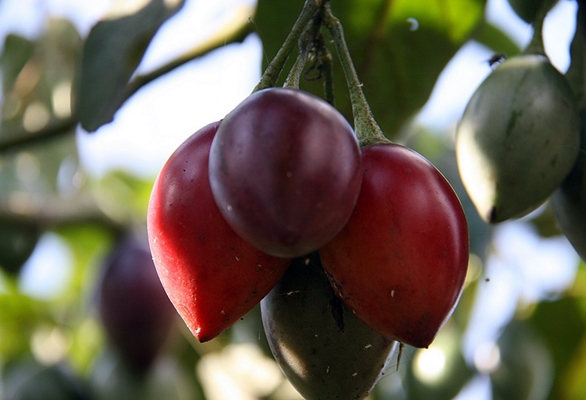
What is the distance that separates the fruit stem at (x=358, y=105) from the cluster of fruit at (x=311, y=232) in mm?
51

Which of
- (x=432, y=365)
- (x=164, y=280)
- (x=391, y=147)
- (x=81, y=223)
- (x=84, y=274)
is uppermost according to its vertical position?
(x=391, y=147)

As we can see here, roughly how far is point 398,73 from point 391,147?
1.92ft

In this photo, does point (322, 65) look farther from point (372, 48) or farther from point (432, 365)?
point (432, 365)

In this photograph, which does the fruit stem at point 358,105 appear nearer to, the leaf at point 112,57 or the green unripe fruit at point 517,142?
the green unripe fruit at point 517,142

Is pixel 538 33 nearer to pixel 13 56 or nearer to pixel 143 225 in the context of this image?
pixel 143 225

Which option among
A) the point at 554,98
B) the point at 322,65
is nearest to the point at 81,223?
the point at 322,65

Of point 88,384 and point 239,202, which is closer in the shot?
point 239,202

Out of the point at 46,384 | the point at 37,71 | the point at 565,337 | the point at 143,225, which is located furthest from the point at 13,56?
the point at 565,337

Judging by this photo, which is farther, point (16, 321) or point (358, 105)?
point (16, 321)

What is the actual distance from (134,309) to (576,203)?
4.08ft

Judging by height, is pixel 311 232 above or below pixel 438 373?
above

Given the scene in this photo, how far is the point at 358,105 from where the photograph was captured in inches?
34.6

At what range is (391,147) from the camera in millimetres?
792

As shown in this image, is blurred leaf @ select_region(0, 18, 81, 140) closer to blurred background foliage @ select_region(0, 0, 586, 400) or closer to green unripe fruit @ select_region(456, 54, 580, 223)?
blurred background foliage @ select_region(0, 0, 586, 400)
